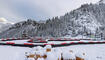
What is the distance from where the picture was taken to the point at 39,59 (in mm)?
4316

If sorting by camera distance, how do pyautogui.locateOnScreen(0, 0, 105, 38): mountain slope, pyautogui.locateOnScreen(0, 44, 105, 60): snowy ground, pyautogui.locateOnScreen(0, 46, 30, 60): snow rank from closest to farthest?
1. pyautogui.locateOnScreen(0, 46, 30, 60): snow
2. pyautogui.locateOnScreen(0, 44, 105, 60): snowy ground
3. pyautogui.locateOnScreen(0, 0, 105, 38): mountain slope

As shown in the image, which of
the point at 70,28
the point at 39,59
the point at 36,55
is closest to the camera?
the point at 39,59

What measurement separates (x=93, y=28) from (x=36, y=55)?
85.5 m

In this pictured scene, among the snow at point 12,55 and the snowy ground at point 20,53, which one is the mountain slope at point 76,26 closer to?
the snowy ground at point 20,53

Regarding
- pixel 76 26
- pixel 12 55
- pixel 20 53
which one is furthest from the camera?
pixel 76 26

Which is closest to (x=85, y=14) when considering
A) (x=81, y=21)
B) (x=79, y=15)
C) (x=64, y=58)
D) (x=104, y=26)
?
(x=79, y=15)

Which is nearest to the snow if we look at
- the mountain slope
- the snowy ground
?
the snowy ground

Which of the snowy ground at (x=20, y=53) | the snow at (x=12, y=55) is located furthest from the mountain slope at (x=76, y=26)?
the snow at (x=12, y=55)

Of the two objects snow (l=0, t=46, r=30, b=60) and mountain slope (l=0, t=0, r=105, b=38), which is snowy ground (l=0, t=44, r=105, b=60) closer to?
snow (l=0, t=46, r=30, b=60)

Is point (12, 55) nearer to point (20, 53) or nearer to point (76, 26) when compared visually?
point (20, 53)

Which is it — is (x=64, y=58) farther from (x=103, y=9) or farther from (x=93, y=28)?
(x=103, y=9)

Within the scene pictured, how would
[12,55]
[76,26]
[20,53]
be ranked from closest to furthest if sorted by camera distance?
[12,55] → [20,53] → [76,26]

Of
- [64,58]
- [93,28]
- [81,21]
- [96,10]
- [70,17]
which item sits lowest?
[64,58]

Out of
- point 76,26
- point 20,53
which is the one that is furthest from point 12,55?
point 76,26
